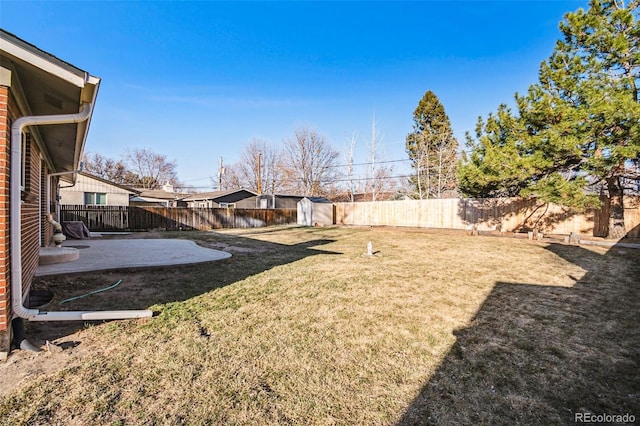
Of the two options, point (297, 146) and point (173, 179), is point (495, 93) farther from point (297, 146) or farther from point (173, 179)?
point (173, 179)

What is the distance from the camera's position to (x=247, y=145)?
37375 mm

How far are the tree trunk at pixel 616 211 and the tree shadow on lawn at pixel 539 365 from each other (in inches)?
340

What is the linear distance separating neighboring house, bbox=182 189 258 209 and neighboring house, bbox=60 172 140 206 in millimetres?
8019

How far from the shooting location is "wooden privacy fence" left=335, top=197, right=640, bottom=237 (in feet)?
39.9

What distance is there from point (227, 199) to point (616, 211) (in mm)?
24945

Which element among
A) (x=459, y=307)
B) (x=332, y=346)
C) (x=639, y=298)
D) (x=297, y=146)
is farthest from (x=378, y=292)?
(x=297, y=146)

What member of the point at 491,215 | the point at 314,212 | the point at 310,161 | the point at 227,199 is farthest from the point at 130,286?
the point at 310,161

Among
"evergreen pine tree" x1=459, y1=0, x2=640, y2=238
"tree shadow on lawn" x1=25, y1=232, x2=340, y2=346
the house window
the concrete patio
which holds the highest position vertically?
"evergreen pine tree" x1=459, y1=0, x2=640, y2=238

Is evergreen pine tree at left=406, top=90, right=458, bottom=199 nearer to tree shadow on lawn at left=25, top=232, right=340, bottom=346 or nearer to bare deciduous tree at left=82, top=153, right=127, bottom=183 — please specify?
tree shadow on lawn at left=25, top=232, right=340, bottom=346

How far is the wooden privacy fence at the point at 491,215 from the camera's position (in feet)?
39.9

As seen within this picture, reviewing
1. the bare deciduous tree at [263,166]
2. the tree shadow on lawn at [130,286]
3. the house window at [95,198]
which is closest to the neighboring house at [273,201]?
the bare deciduous tree at [263,166]

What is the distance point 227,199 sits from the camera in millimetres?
26859

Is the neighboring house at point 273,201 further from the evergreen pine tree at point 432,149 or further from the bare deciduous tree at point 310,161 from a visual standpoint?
the evergreen pine tree at point 432,149

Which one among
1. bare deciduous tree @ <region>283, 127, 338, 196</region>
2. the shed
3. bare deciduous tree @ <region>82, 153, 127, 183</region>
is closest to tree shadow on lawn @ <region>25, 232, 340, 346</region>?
the shed
